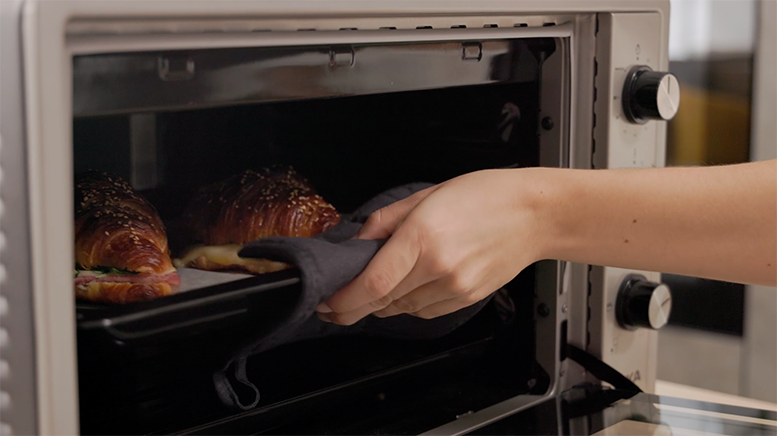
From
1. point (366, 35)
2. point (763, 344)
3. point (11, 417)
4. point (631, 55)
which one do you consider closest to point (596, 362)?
point (631, 55)

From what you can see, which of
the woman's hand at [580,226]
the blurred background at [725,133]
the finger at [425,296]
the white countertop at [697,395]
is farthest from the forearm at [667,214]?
the blurred background at [725,133]

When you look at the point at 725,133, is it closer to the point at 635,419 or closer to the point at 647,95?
the point at 647,95

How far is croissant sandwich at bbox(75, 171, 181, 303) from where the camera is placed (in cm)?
56

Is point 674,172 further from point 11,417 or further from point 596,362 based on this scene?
point 11,417

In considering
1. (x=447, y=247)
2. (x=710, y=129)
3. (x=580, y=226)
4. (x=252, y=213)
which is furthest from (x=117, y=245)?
(x=710, y=129)

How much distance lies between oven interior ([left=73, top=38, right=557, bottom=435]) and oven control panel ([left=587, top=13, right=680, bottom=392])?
0.06 m

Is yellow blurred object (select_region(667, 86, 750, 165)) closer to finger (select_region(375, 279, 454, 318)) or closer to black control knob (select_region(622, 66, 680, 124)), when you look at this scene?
black control knob (select_region(622, 66, 680, 124))

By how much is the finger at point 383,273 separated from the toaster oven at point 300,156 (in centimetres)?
5

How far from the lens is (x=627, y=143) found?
77 centimetres

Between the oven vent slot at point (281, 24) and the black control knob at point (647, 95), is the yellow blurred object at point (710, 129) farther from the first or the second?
the oven vent slot at point (281, 24)

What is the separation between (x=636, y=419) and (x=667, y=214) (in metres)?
0.18

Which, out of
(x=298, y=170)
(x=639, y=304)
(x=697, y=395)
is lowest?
(x=697, y=395)

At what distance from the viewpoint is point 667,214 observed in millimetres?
640

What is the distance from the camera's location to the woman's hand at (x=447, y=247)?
1.81 ft
